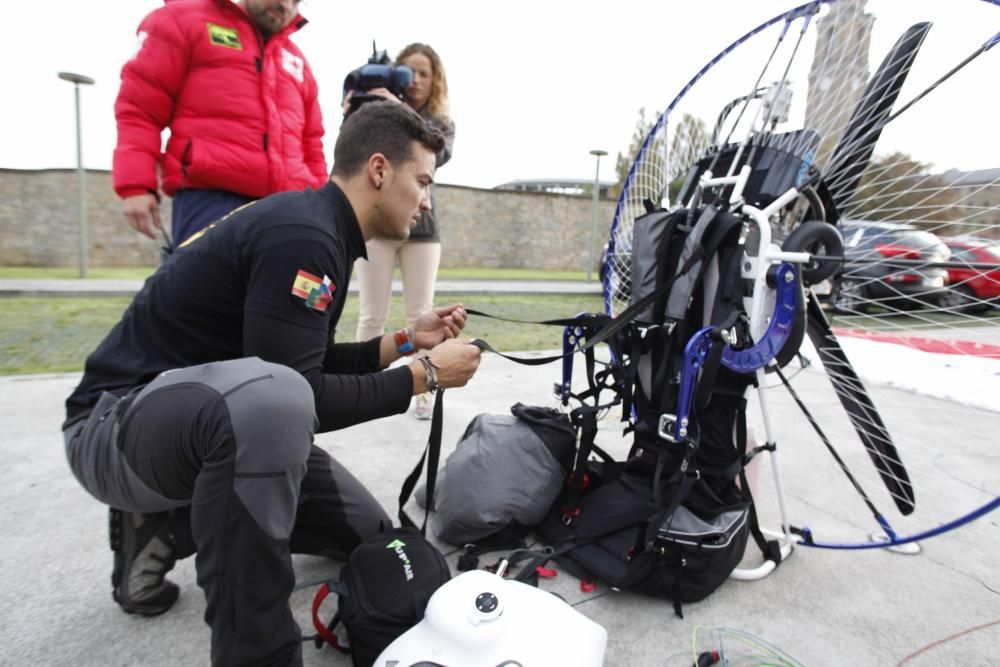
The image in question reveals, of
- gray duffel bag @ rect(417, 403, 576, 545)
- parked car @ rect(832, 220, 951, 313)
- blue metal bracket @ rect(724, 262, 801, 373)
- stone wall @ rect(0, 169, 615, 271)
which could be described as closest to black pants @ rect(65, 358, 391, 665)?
gray duffel bag @ rect(417, 403, 576, 545)

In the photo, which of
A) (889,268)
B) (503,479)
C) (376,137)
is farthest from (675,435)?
(376,137)

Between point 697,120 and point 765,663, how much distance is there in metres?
1.91

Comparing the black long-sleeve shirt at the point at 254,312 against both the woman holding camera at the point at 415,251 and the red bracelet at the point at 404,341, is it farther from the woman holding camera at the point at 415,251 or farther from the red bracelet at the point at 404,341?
the woman holding camera at the point at 415,251

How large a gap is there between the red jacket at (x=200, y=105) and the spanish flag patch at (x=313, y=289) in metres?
1.01

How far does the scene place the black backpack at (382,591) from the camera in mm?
1216

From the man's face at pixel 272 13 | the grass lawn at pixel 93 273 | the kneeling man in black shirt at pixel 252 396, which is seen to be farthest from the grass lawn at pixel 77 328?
the grass lawn at pixel 93 273

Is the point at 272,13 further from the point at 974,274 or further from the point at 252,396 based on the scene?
the point at 974,274

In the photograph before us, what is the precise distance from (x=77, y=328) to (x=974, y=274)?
5.96m

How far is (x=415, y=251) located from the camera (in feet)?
9.01

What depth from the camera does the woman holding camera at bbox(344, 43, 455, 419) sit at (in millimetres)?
2672

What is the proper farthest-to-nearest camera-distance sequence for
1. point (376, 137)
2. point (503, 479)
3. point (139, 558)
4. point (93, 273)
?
point (93, 273) → point (503, 479) → point (376, 137) → point (139, 558)

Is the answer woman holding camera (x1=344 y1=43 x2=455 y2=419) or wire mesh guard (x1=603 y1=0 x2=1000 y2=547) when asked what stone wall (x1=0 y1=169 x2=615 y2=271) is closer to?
woman holding camera (x1=344 y1=43 x2=455 y2=419)

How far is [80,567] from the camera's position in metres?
1.57

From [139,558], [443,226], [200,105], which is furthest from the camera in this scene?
[443,226]
